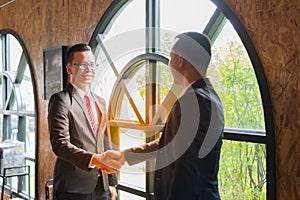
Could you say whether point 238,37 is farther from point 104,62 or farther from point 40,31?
point 40,31

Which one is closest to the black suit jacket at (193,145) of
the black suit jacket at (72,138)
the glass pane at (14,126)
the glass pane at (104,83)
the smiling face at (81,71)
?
the black suit jacket at (72,138)

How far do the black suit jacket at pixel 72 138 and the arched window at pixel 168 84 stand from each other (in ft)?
1.39

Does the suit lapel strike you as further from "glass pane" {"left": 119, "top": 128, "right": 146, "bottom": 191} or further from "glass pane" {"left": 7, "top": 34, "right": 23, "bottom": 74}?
"glass pane" {"left": 7, "top": 34, "right": 23, "bottom": 74}

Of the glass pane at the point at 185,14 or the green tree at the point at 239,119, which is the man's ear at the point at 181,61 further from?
the glass pane at the point at 185,14

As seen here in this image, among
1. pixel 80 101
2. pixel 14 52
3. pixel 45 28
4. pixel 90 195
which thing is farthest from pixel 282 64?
pixel 14 52

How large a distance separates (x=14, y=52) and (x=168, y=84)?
287cm

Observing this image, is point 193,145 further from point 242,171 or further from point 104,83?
point 104,83

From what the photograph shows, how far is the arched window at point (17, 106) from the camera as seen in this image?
4.11 metres

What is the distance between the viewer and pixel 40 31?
12.3ft

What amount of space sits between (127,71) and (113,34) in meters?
0.40

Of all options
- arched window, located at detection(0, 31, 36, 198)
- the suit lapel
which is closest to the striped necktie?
the suit lapel

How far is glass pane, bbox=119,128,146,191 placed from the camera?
263 centimetres

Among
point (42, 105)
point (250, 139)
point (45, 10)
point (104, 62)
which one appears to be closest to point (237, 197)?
point (250, 139)

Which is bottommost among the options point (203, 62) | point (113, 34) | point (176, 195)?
point (176, 195)
